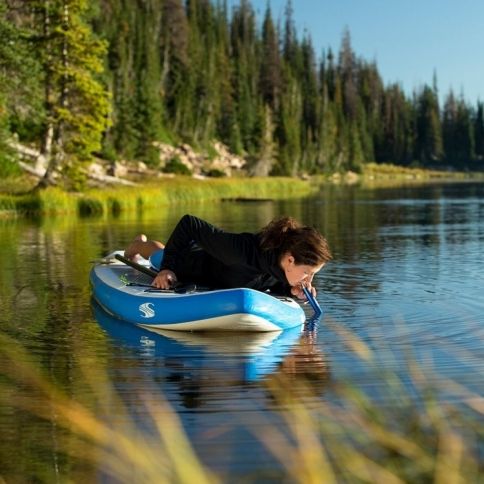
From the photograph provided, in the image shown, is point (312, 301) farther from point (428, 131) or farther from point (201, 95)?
point (428, 131)

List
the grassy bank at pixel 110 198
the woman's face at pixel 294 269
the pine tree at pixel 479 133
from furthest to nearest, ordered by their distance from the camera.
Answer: the pine tree at pixel 479 133, the grassy bank at pixel 110 198, the woman's face at pixel 294 269

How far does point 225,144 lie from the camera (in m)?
81.7

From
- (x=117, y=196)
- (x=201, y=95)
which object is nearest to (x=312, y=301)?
(x=117, y=196)

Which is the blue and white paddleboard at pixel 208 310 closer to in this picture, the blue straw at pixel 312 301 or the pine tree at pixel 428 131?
the blue straw at pixel 312 301

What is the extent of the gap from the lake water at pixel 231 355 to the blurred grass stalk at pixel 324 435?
2.5 inches

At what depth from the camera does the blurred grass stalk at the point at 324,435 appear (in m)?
3.47

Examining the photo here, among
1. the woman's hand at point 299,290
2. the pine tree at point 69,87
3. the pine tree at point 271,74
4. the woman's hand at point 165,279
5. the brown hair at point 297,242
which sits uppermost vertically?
the pine tree at point 271,74

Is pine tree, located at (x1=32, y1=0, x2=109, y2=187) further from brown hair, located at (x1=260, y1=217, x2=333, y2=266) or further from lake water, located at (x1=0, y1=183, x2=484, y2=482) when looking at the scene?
brown hair, located at (x1=260, y1=217, x2=333, y2=266)

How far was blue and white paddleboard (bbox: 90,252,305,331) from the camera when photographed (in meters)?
7.41

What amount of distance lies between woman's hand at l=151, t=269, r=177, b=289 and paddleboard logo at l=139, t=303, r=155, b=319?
25 centimetres

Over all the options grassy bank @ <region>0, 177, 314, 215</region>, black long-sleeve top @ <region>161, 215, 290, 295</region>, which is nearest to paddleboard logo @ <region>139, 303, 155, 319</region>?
black long-sleeve top @ <region>161, 215, 290, 295</region>

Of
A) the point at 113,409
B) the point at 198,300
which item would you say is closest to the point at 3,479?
the point at 113,409

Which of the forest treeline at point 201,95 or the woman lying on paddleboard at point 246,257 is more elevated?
the forest treeline at point 201,95

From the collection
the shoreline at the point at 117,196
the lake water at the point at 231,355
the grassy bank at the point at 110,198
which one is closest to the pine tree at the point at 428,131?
the shoreline at the point at 117,196
